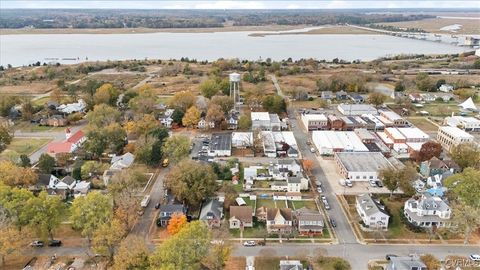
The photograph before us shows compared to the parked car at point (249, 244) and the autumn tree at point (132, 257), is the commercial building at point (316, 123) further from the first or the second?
the autumn tree at point (132, 257)

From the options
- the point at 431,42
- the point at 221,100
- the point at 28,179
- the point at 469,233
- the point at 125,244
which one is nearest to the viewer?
the point at 125,244

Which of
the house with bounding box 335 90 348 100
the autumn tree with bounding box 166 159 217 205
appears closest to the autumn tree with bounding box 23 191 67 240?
the autumn tree with bounding box 166 159 217 205

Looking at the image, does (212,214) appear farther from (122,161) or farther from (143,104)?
(143,104)

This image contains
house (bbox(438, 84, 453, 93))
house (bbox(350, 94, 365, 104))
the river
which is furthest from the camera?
the river

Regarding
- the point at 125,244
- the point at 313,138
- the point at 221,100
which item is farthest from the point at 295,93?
the point at 125,244

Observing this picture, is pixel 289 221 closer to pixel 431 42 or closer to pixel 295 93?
pixel 295 93

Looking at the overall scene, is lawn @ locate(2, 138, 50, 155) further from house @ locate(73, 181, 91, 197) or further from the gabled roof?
the gabled roof
